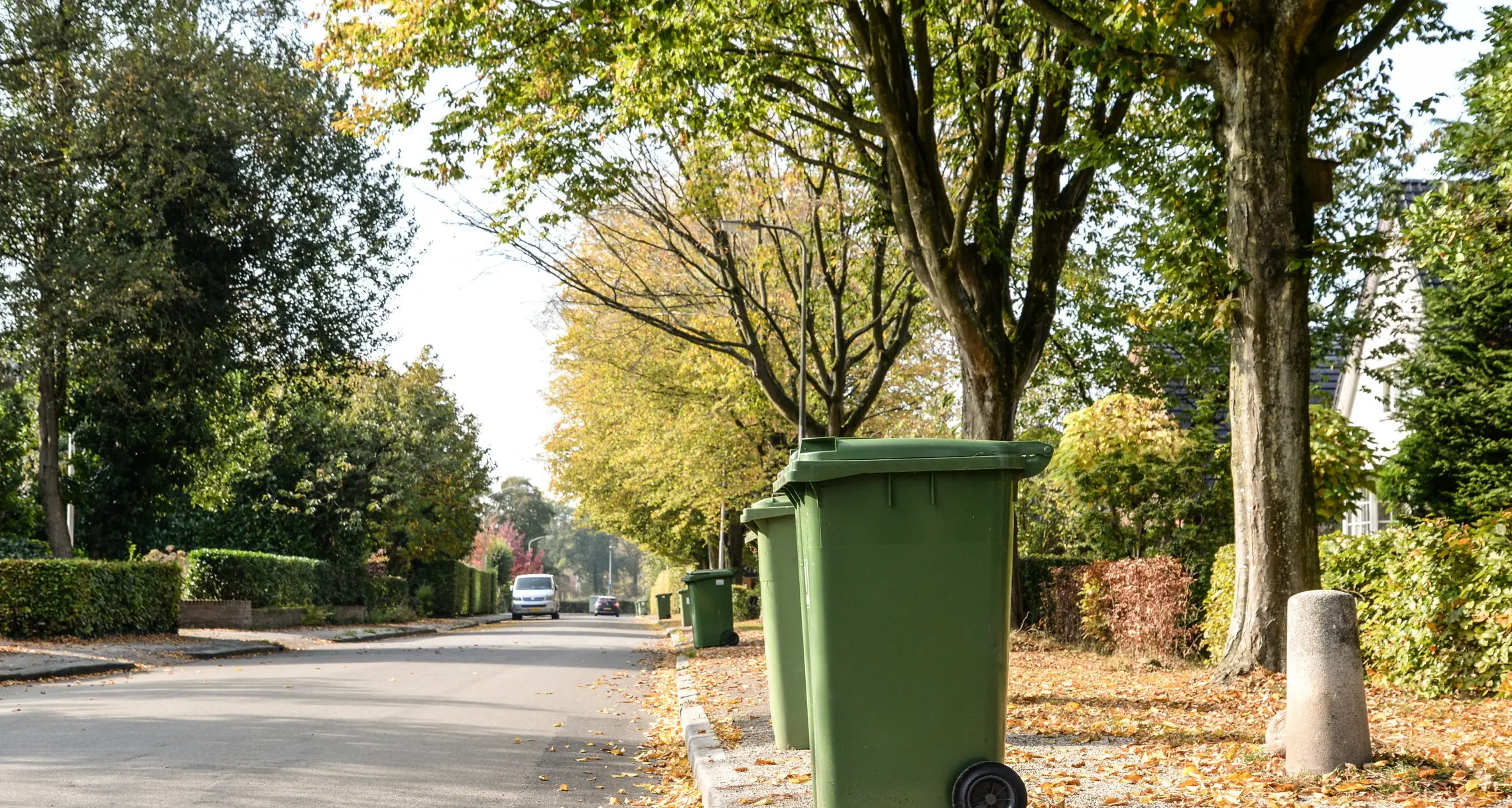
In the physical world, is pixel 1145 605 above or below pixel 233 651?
above

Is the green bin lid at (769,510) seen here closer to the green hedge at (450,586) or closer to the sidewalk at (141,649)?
the sidewalk at (141,649)

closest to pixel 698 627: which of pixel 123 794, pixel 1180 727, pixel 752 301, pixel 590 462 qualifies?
pixel 752 301

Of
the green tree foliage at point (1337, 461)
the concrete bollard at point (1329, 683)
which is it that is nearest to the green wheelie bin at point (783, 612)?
the concrete bollard at point (1329, 683)

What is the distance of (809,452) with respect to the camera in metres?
5.77

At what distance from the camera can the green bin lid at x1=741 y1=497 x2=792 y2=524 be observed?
811 centimetres

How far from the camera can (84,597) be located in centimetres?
1992

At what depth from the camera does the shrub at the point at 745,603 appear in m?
39.5

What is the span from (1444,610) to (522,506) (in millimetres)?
114385

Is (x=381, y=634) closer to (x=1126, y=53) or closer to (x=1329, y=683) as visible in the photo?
(x=1126, y=53)

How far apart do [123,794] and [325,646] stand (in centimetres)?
1840

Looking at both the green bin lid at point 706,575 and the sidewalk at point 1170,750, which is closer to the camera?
the sidewalk at point 1170,750

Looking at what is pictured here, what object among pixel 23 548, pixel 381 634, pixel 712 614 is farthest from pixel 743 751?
pixel 381 634

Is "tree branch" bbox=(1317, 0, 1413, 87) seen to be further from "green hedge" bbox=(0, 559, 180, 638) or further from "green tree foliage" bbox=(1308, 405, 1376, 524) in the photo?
"green hedge" bbox=(0, 559, 180, 638)

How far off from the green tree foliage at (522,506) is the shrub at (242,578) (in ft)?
289
